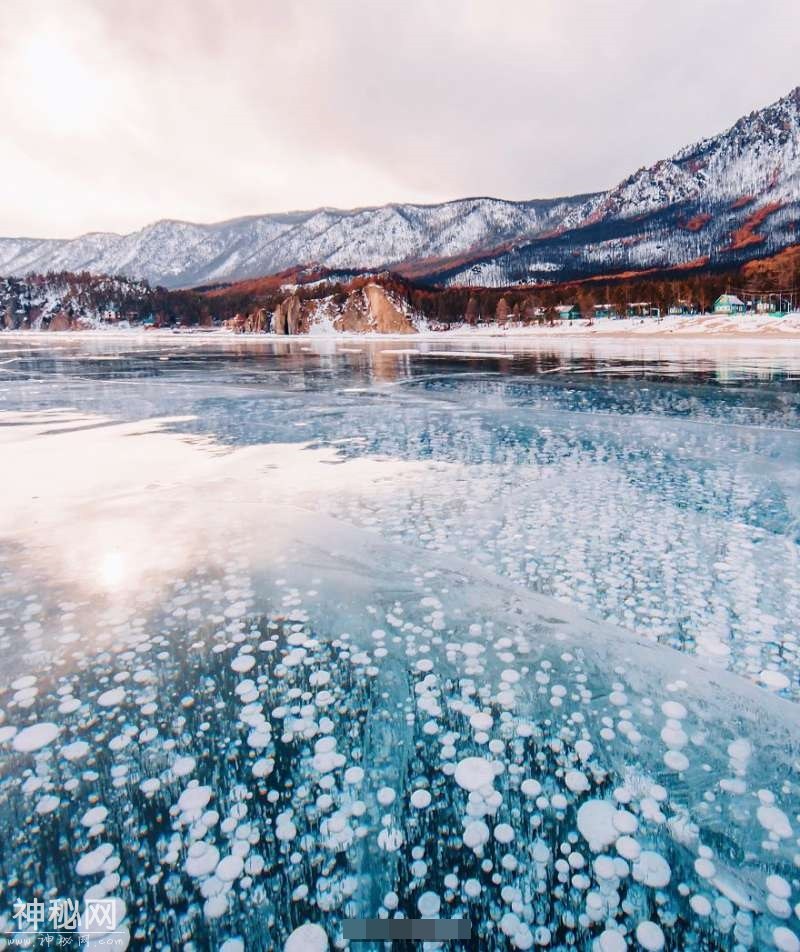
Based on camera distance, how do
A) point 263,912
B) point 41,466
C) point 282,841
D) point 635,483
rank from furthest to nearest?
1. point 41,466
2. point 635,483
3. point 282,841
4. point 263,912

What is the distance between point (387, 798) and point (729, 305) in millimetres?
125637

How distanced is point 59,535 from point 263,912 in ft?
17.9

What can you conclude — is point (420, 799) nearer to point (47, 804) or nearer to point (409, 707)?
point (409, 707)

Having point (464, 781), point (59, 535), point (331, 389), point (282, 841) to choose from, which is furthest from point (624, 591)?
point (331, 389)

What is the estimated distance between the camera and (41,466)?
9547 mm

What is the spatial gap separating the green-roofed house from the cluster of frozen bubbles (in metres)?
122

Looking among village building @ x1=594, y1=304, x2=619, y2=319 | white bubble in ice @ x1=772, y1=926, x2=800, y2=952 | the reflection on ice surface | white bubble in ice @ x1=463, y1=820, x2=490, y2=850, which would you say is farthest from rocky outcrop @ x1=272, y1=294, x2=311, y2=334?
white bubble in ice @ x1=772, y1=926, x2=800, y2=952

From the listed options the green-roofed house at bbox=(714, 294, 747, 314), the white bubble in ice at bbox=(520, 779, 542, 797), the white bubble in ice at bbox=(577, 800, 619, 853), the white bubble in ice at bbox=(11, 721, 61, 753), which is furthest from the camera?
the green-roofed house at bbox=(714, 294, 747, 314)

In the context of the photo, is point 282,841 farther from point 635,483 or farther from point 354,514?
point 635,483

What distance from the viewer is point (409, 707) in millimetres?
3436

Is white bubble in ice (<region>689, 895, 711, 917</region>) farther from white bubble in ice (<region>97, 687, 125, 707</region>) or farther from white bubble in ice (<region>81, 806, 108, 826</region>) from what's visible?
white bubble in ice (<region>97, 687, 125, 707</region>)

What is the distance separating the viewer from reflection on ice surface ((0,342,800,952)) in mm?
2328

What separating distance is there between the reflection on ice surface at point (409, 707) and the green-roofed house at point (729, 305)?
11673 cm

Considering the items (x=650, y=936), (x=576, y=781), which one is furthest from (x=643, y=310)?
(x=650, y=936)
